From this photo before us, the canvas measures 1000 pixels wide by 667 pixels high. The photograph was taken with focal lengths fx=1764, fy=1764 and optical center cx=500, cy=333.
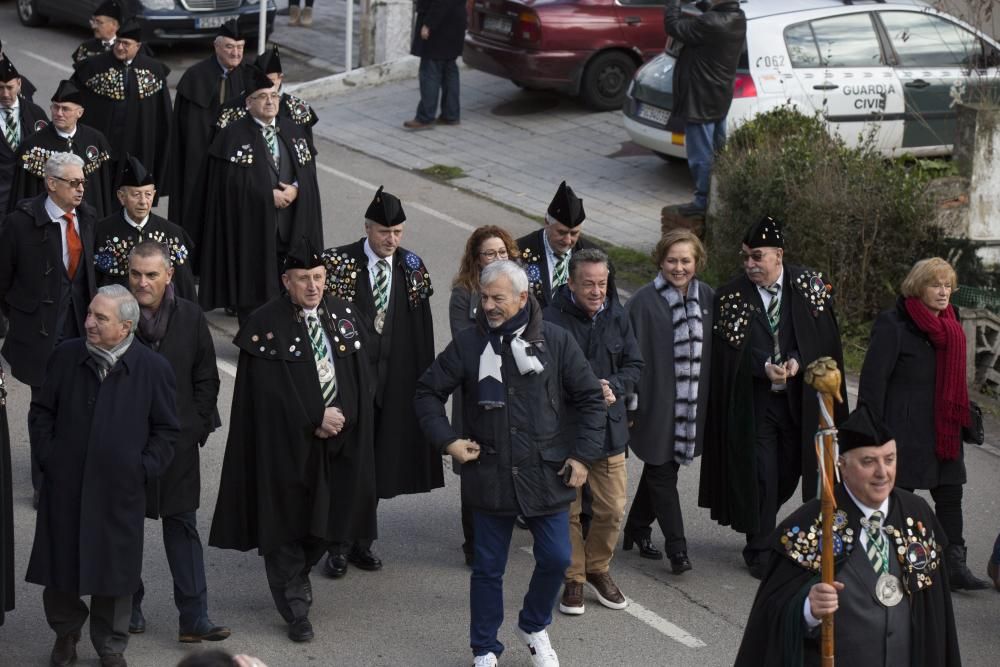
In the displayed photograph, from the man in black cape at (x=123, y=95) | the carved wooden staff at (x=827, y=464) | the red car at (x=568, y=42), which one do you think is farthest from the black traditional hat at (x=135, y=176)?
the red car at (x=568, y=42)

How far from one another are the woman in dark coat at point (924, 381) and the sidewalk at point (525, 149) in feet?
19.4

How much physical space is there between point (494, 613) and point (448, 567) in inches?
52.7

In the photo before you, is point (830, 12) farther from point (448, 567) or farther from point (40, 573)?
point (40, 573)

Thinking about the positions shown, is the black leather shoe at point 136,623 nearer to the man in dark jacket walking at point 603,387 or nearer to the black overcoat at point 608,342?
the man in dark jacket walking at point 603,387

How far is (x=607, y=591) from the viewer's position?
843 centimetres

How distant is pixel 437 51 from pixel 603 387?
10095 mm

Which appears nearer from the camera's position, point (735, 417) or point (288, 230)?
point (735, 417)

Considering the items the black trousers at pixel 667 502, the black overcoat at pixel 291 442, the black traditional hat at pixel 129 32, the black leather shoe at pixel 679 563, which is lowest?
the black leather shoe at pixel 679 563

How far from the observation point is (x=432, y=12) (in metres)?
17.7

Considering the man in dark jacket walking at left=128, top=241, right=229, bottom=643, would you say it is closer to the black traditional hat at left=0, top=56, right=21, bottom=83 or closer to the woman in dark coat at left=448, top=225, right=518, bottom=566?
the woman in dark coat at left=448, top=225, right=518, bottom=566

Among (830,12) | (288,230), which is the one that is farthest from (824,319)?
(830,12)

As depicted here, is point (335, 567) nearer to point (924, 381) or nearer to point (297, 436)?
point (297, 436)

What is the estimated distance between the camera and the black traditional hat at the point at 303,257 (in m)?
7.82

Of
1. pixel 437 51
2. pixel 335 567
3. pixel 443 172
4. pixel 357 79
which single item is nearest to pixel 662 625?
pixel 335 567
